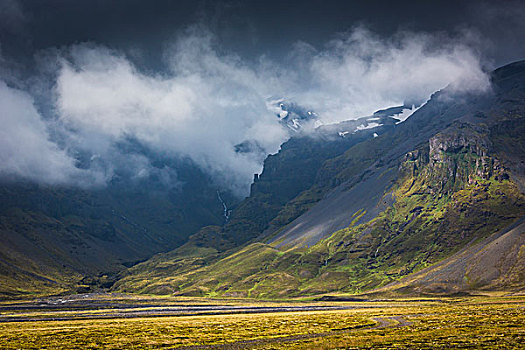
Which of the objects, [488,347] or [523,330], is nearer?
[488,347]

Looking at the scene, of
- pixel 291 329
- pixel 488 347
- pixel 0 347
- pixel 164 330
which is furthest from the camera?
pixel 164 330

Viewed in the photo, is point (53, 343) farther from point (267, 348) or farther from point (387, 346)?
point (387, 346)

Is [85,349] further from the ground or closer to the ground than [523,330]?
further from the ground

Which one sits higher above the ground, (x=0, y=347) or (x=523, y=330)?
(x=0, y=347)

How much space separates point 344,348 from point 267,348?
56.8 ft

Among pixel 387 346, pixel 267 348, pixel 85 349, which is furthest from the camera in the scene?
pixel 85 349

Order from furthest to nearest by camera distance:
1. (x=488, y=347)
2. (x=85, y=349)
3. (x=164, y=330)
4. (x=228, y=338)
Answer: (x=164, y=330)
(x=228, y=338)
(x=85, y=349)
(x=488, y=347)

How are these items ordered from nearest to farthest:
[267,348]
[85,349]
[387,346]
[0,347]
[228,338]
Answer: [387,346] < [267,348] < [85,349] < [0,347] < [228,338]

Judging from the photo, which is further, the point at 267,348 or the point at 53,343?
the point at 53,343

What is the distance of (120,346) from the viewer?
108 metres

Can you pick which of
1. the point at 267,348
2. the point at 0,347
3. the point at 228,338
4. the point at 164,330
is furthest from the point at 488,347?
the point at 0,347

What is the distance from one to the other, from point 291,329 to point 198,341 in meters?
32.5

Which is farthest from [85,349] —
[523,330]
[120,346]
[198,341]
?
[523,330]

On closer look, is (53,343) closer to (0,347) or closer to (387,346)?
(0,347)
